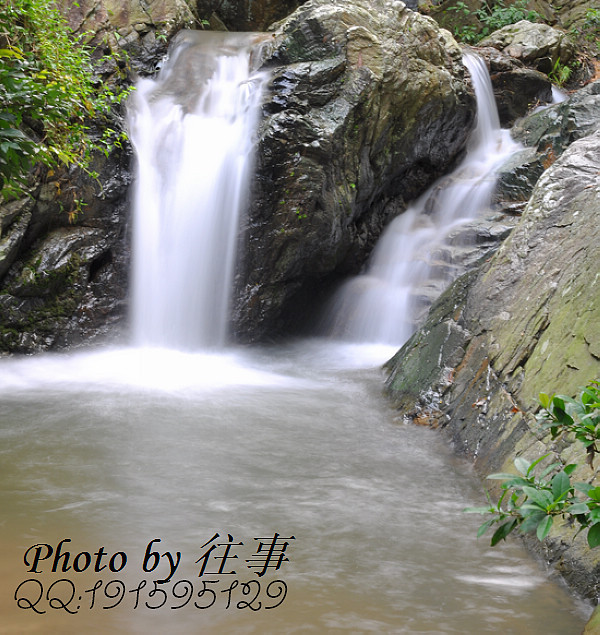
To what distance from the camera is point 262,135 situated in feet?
26.7

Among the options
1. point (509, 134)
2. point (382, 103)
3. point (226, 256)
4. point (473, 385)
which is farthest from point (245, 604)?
point (509, 134)

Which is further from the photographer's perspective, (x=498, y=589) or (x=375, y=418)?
(x=375, y=418)

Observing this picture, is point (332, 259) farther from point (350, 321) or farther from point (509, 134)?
point (509, 134)

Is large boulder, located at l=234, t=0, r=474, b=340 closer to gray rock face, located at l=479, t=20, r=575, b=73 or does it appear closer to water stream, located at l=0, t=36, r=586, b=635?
water stream, located at l=0, t=36, r=586, b=635

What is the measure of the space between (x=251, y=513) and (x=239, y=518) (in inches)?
3.4

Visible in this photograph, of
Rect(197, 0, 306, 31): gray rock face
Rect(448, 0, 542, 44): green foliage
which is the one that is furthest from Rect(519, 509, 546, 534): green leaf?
Rect(448, 0, 542, 44): green foliage

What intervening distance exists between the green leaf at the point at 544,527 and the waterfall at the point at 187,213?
688cm

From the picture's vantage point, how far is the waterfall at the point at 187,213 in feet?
26.7

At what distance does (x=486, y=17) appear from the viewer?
15.0 m

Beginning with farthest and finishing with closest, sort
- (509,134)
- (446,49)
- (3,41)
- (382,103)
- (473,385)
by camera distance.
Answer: (509,134) < (446,49) < (382,103) < (3,41) < (473,385)

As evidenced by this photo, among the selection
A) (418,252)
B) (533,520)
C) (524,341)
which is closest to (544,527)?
(533,520)

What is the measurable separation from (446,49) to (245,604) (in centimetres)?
989

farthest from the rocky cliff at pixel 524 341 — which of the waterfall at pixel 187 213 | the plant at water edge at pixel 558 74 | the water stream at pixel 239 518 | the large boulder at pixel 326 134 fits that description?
the plant at water edge at pixel 558 74

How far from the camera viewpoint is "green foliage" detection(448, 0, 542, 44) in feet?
48.7
